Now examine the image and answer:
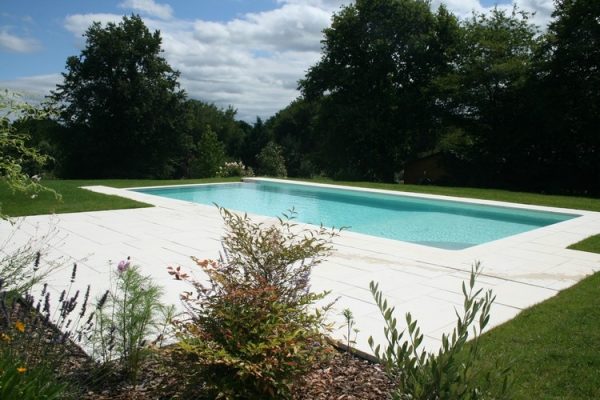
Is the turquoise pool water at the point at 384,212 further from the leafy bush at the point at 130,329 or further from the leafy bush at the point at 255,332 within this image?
the leafy bush at the point at 130,329

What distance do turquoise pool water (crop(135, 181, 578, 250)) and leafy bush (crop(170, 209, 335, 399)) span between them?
5756mm

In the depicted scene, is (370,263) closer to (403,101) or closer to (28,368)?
(28,368)

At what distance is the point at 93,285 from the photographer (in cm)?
419

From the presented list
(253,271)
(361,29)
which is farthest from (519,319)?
(361,29)

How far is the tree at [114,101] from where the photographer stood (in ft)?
74.0

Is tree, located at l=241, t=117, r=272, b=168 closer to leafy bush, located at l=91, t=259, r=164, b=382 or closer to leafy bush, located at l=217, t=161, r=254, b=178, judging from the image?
leafy bush, located at l=217, t=161, r=254, b=178

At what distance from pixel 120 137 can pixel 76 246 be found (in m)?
18.7

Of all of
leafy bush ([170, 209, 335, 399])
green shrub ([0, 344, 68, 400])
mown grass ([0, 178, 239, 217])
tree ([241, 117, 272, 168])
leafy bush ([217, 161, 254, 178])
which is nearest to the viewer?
green shrub ([0, 344, 68, 400])

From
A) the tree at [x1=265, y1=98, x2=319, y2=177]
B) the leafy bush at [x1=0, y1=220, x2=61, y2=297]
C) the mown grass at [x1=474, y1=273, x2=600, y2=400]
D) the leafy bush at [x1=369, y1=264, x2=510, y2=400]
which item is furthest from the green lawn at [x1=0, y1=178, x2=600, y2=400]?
the tree at [x1=265, y1=98, x2=319, y2=177]

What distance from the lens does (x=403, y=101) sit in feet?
66.1

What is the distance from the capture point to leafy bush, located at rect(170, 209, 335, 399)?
1972 mm

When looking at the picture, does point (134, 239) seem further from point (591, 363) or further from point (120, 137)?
point (120, 137)

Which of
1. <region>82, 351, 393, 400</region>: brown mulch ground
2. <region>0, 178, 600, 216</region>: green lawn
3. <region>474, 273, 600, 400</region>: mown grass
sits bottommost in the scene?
<region>82, 351, 393, 400</region>: brown mulch ground

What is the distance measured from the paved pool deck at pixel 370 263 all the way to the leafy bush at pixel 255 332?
969mm
